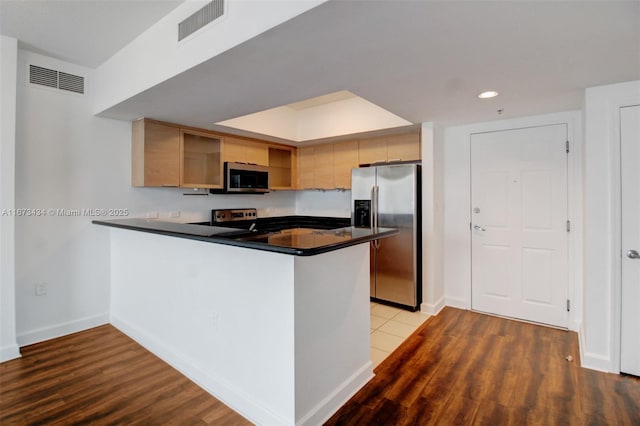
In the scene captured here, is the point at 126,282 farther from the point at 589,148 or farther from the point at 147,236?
the point at 589,148

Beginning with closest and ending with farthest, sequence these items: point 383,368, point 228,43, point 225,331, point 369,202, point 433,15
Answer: point 433,15, point 228,43, point 225,331, point 383,368, point 369,202

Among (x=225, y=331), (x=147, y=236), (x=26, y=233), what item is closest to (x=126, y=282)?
(x=147, y=236)

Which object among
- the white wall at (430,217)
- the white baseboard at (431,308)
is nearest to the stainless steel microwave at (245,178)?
the white wall at (430,217)

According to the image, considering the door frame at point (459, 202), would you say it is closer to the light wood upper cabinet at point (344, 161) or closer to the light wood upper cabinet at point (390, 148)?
the light wood upper cabinet at point (390, 148)

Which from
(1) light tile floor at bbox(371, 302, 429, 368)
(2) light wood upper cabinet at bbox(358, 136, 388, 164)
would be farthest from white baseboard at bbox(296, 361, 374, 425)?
(2) light wood upper cabinet at bbox(358, 136, 388, 164)

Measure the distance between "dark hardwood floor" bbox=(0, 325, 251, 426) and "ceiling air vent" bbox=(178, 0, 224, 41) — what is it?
2397 millimetres

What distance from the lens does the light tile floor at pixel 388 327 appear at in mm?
2748

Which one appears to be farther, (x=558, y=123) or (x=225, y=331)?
(x=558, y=123)

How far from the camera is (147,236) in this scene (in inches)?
110

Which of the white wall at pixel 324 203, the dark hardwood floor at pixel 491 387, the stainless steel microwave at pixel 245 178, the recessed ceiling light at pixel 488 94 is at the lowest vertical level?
the dark hardwood floor at pixel 491 387

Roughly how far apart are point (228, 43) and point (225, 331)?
69.8 inches

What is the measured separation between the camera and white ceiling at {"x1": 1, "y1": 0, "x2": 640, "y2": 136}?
1476 millimetres

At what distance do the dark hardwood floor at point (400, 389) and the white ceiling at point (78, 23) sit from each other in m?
2.62

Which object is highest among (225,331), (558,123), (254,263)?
(558,123)
